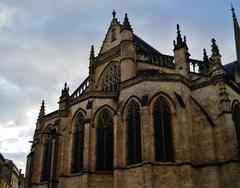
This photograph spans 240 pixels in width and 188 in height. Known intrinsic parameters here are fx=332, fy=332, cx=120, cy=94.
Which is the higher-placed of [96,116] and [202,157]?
[96,116]

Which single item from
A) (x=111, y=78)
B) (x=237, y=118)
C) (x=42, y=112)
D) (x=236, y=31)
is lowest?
(x=237, y=118)

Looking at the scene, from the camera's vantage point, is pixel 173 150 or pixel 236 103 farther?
pixel 236 103

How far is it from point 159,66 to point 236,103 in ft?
20.2

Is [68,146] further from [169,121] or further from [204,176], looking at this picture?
[204,176]

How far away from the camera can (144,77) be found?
20.9 m

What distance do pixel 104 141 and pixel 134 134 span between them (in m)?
2.75

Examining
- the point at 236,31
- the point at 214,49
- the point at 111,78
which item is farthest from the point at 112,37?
the point at 236,31

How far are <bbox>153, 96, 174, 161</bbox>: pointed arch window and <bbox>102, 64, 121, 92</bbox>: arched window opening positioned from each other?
787 cm

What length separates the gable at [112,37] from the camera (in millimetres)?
29562

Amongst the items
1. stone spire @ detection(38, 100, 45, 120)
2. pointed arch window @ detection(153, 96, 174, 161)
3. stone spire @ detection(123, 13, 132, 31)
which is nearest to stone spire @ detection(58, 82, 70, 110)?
stone spire @ detection(38, 100, 45, 120)

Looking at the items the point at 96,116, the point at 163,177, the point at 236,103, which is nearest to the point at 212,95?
the point at 236,103

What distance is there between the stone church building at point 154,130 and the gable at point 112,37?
3470mm

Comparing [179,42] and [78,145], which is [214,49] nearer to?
[179,42]

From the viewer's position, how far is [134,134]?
798 inches
